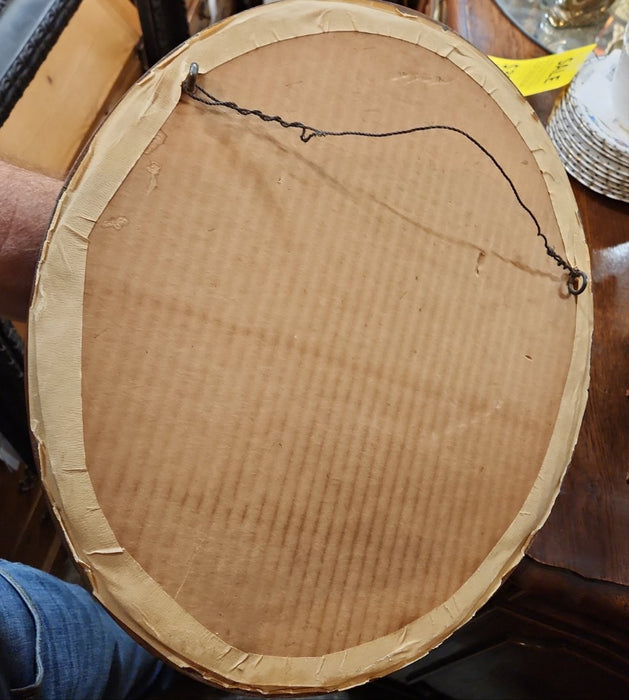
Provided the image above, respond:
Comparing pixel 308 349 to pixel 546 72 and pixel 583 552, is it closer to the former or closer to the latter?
pixel 583 552

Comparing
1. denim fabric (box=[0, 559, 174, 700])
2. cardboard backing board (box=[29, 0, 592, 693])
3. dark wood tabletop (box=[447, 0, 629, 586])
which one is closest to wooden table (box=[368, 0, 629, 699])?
dark wood tabletop (box=[447, 0, 629, 586])

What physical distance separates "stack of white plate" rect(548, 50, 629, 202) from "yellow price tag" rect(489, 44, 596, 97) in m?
0.02

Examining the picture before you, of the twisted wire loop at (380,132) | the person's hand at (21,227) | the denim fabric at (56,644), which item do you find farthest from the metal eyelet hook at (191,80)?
the denim fabric at (56,644)

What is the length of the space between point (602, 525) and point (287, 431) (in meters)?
0.47

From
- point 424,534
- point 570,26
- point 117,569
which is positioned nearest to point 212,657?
point 117,569

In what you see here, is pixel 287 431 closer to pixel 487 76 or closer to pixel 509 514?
pixel 509 514

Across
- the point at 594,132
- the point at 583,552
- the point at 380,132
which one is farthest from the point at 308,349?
the point at 594,132

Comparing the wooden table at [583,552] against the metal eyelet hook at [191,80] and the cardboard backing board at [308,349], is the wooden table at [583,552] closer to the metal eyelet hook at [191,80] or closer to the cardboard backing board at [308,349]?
the cardboard backing board at [308,349]

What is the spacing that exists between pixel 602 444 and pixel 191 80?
25.4 inches

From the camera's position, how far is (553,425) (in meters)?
0.59

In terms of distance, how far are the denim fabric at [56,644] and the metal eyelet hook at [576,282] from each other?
2.13 ft

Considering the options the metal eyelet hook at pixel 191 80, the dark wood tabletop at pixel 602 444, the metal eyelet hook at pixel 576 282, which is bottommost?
the dark wood tabletop at pixel 602 444

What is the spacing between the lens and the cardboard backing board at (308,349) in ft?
1.47

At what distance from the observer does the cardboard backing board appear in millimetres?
448
